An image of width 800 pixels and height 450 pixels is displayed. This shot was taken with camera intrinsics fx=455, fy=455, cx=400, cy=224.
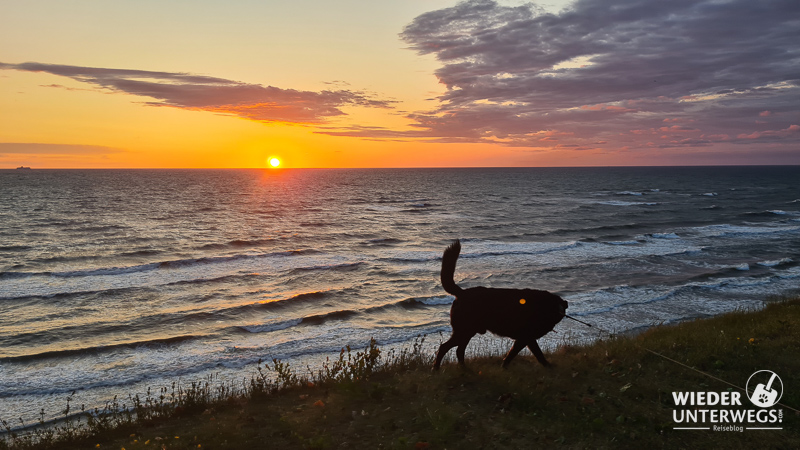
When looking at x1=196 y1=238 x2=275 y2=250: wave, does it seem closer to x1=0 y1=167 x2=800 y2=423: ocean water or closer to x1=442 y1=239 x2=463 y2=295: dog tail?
x1=0 y1=167 x2=800 y2=423: ocean water

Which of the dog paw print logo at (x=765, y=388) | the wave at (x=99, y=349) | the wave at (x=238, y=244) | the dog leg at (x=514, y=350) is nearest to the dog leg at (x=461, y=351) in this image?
the dog leg at (x=514, y=350)

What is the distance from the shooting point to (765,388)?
7.36 m

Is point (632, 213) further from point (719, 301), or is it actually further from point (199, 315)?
point (199, 315)

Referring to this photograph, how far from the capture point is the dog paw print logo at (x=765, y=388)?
278 inches

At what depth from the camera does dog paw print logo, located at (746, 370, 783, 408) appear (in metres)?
7.06

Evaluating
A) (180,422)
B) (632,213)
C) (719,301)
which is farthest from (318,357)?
(632,213)

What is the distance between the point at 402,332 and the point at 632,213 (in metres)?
52.2

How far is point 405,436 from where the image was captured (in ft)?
22.1

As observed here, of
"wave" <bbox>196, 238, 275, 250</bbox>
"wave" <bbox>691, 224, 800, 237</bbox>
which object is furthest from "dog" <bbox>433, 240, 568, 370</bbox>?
"wave" <bbox>691, 224, 800, 237</bbox>

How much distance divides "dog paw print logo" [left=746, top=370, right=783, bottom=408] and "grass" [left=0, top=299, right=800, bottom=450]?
0.12 m

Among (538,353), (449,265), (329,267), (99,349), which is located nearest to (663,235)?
(329,267)

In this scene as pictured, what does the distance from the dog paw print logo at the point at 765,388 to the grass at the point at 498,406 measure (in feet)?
0.39

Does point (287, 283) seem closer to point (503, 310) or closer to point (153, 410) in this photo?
point (153, 410)

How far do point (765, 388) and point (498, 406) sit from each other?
4.31 meters
